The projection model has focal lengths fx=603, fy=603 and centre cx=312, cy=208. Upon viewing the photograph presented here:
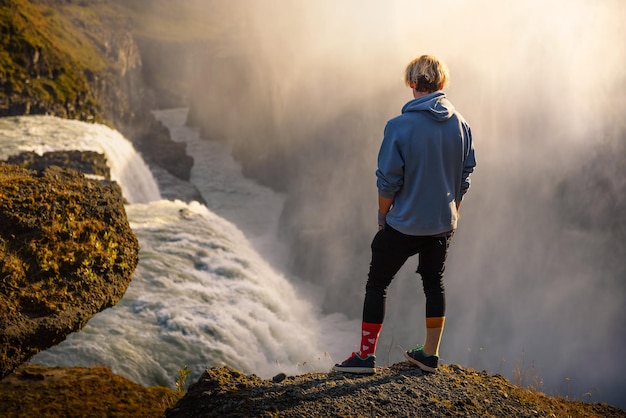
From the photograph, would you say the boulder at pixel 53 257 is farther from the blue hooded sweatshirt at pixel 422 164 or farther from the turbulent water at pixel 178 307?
the turbulent water at pixel 178 307

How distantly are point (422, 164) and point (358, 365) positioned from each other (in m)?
2.30

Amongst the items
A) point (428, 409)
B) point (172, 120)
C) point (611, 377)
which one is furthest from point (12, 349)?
point (172, 120)

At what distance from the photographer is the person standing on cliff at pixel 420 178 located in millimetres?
5637

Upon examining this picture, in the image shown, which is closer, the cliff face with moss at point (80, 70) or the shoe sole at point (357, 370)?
the shoe sole at point (357, 370)

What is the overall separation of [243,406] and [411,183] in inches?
103

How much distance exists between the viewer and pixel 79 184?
7.08m

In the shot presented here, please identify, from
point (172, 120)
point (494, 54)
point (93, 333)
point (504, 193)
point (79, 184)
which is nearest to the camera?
point (79, 184)

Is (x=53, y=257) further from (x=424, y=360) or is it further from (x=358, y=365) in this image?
(x=424, y=360)

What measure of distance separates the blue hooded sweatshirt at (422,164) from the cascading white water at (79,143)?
67.9 feet

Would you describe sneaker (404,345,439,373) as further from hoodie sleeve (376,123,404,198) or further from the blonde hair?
the blonde hair

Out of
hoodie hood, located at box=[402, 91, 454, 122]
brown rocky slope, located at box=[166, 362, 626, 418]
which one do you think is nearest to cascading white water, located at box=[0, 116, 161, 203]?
brown rocky slope, located at box=[166, 362, 626, 418]

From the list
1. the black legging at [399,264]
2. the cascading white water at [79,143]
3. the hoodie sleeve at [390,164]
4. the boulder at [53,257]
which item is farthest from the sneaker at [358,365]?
the cascading white water at [79,143]

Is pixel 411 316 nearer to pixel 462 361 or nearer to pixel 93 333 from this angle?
pixel 462 361

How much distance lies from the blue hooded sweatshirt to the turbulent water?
22.7 ft
